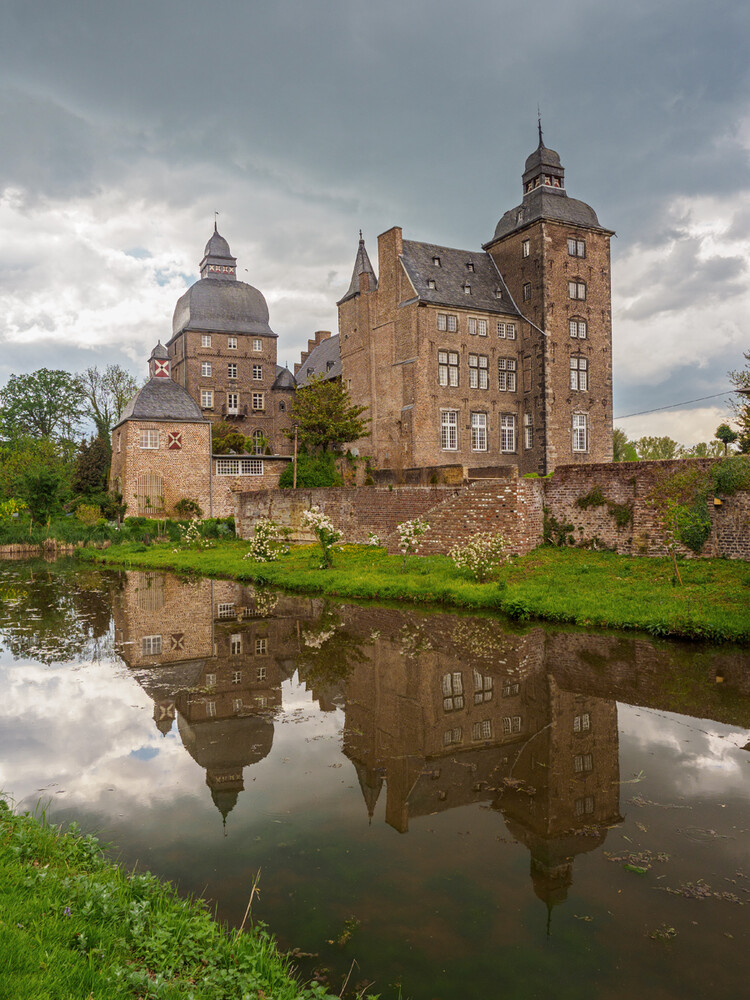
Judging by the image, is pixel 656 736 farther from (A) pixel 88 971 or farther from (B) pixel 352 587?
(B) pixel 352 587

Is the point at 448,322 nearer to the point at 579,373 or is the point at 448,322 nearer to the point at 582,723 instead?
the point at 579,373

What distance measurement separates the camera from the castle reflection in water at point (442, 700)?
20.2ft

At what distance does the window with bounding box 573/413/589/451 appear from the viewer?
126 feet

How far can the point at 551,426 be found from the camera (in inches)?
1470

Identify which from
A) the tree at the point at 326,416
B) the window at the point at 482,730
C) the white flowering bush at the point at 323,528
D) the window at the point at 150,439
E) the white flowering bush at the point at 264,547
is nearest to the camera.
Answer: the window at the point at 482,730

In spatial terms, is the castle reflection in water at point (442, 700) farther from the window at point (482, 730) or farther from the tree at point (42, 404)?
the tree at point (42, 404)

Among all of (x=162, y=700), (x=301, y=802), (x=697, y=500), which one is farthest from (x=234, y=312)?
(x=301, y=802)

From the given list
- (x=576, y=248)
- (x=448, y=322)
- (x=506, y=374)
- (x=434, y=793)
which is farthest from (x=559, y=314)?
(x=434, y=793)

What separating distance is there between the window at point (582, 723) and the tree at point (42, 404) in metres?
66.1

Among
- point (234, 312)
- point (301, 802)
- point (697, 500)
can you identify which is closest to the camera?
point (301, 802)

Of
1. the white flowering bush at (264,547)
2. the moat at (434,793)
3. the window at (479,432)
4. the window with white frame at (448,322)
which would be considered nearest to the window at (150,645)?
the moat at (434,793)

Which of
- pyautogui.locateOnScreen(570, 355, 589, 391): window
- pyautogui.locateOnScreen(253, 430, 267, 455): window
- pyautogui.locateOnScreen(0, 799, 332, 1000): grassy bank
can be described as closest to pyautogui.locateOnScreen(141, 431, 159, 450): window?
pyautogui.locateOnScreen(253, 430, 267, 455): window

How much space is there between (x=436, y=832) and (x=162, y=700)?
528 centimetres

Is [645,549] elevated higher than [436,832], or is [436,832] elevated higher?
[645,549]
